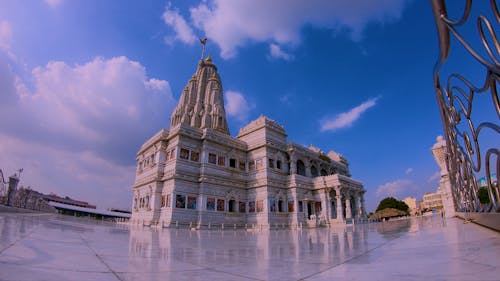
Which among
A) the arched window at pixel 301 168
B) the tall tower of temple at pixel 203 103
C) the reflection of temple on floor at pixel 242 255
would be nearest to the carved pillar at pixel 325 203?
the arched window at pixel 301 168

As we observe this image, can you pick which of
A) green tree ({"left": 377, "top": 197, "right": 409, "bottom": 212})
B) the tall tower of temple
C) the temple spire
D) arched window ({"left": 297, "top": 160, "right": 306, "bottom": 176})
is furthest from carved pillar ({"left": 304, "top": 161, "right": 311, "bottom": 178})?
green tree ({"left": 377, "top": 197, "right": 409, "bottom": 212})

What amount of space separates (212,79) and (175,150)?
23.3 metres

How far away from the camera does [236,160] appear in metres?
40.2

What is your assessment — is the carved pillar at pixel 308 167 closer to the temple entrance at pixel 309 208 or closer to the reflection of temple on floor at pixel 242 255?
the temple entrance at pixel 309 208

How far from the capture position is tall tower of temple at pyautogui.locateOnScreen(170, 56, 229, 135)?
4866 cm

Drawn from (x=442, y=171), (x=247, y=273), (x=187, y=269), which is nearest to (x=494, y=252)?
(x=247, y=273)

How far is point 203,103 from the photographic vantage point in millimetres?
52344

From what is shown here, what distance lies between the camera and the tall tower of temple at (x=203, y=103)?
4866 centimetres

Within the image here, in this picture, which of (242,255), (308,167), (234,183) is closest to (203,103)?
(234,183)

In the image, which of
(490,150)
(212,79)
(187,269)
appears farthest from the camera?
(212,79)

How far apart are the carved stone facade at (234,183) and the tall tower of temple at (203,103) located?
6.90m

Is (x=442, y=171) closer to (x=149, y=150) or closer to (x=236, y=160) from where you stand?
(x=236, y=160)

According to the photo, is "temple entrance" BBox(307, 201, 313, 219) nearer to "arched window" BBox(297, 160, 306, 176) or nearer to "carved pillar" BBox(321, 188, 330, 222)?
"carved pillar" BBox(321, 188, 330, 222)

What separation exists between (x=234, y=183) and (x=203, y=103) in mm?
21079
